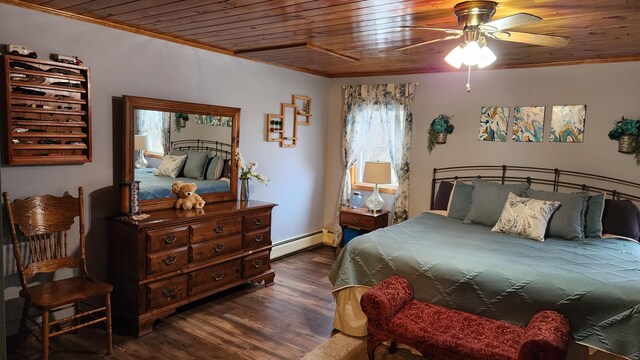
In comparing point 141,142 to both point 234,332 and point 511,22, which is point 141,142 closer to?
point 234,332

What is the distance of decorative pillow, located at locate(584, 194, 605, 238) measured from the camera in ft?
12.0

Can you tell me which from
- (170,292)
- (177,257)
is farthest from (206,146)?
(170,292)

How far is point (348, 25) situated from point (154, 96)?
5.77ft

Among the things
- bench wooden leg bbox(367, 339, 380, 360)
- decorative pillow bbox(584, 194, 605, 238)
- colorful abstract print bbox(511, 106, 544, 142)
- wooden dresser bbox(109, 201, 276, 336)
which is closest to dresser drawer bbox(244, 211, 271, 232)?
wooden dresser bbox(109, 201, 276, 336)

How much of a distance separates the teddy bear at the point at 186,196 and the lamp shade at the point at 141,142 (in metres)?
0.44

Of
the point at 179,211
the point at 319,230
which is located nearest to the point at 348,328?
the point at 179,211

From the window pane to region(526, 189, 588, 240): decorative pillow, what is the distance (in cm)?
199

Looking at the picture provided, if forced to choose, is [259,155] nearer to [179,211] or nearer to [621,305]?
[179,211]

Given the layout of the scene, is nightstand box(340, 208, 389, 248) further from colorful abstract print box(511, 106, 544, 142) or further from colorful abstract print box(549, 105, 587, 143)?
colorful abstract print box(549, 105, 587, 143)

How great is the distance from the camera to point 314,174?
5.73 metres

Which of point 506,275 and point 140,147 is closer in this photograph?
point 506,275

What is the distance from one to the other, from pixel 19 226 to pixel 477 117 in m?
4.23

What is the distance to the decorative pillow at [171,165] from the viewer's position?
12.3ft

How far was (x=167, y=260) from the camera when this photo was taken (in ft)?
11.0
